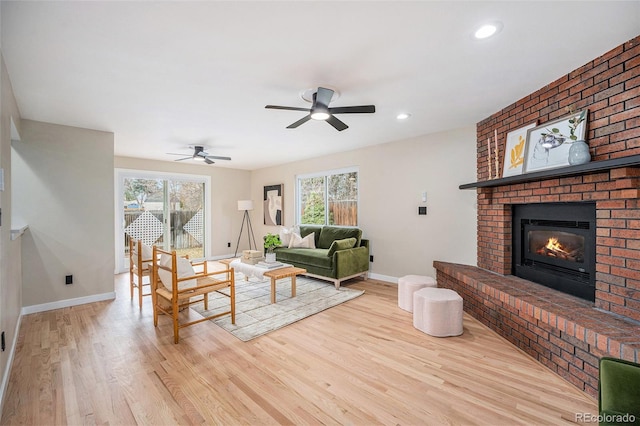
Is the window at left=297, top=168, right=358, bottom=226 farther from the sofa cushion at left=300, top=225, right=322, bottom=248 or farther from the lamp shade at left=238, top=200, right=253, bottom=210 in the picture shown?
the lamp shade at left=238, top=200, right=253, bottom=210

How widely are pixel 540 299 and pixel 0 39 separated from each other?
178 inches

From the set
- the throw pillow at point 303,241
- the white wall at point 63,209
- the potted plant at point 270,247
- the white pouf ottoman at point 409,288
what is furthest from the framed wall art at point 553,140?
the white wall at point 63,209

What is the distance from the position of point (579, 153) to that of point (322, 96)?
214 centimetres

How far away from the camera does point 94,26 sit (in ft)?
5.90

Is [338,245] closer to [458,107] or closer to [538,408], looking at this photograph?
[458,107]

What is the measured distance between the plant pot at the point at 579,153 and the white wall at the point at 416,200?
1667 millimetres

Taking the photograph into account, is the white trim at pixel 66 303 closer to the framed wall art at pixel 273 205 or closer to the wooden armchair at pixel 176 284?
the wooden armchair at pixel 176 284

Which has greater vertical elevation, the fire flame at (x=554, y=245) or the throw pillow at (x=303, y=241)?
the fire flame at (x=554, y=245)

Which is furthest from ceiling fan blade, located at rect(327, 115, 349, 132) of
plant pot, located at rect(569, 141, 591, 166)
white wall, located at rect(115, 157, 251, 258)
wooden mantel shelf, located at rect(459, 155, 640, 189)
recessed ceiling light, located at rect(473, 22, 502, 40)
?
white wall, located at rect(115, 157, 251, 258)

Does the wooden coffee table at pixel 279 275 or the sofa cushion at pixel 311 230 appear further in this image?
the sofa cushion at pixel 311 230

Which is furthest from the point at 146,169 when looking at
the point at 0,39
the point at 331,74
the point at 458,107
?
the point at 458,107

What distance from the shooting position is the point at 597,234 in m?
2.21

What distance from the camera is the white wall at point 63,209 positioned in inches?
138

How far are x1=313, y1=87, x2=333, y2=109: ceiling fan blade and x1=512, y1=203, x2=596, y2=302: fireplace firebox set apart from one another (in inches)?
94.2
